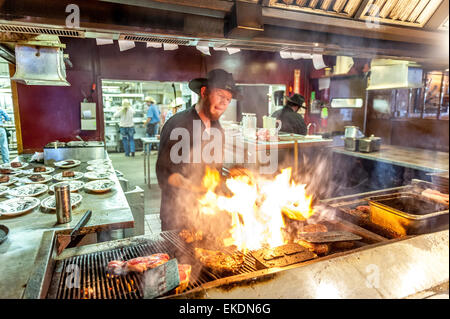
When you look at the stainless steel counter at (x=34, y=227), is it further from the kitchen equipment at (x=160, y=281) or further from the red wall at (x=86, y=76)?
the red wall at (x=86, y=76)

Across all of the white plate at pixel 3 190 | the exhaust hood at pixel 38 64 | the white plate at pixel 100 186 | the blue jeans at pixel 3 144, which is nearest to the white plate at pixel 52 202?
the white plate at pixel 100 186

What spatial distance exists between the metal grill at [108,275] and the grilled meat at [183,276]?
0.03 m

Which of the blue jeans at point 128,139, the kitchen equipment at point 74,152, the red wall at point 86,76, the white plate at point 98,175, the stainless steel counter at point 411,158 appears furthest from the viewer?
the blue jeans at point 128,139

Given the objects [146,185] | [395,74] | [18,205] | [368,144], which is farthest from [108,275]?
[146,185]

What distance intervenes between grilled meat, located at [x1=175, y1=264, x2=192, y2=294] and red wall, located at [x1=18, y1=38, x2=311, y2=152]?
7145mm

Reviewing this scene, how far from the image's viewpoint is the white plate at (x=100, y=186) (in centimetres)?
326

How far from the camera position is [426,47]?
2584mm

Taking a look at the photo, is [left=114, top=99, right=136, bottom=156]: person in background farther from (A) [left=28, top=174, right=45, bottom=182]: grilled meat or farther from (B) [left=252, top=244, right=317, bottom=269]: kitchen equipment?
(B) [left=252, top=244, right=317, bottom=269]: kitchen equipment

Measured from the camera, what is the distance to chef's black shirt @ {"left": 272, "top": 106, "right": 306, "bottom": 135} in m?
6.82

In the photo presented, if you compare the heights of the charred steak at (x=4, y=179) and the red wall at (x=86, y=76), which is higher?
the red wall at (x=86, y=76)

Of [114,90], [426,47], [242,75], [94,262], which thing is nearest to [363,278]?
[94,262]

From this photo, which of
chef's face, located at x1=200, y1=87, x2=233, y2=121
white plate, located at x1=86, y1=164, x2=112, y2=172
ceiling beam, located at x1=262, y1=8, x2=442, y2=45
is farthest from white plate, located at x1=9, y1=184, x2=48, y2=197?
ceiling beam, located at x1=262, y1=8, x2=442, y2=45

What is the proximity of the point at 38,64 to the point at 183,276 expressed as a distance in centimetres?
405

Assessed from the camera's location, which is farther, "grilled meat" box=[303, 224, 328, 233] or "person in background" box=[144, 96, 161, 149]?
"person in background" box=[144, 96, 161, 149]
